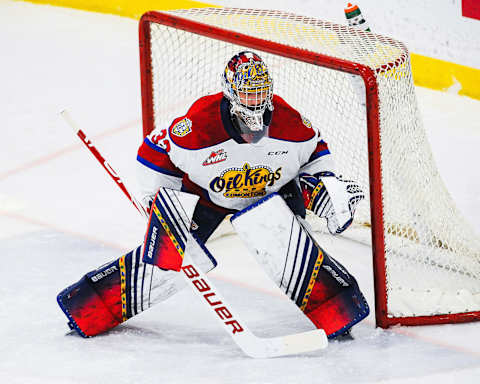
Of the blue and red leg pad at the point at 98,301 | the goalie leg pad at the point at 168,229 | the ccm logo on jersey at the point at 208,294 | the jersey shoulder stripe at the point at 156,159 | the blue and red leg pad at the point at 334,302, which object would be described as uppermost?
the jersey shoulder stripe at the point at 156,159

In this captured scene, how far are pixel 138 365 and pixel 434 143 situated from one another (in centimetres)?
215

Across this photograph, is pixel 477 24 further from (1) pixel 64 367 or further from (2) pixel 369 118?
(1) pixel 64 367

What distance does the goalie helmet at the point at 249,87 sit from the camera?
2611 millimetres

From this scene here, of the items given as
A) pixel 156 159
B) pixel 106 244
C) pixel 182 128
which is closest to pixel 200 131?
pixel 182 128

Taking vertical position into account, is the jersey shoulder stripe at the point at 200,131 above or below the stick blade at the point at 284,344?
above

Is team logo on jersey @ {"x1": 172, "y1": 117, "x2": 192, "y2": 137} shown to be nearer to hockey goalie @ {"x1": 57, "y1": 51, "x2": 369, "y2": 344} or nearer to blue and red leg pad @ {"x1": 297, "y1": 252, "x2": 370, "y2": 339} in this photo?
hockey goalie @ {"x1": 57, "y1": 51, "x2": 369, "y2": 344}

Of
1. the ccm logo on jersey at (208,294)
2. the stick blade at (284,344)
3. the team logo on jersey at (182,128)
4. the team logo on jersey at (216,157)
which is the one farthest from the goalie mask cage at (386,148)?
the ccm logo on jersey at (208,294)

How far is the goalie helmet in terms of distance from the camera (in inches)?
103

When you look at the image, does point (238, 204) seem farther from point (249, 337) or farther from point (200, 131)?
point (249, 337)

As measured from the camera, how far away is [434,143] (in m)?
4.35

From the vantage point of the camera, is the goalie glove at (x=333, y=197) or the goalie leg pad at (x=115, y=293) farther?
the goalie leg pad at (x=115, y=293)

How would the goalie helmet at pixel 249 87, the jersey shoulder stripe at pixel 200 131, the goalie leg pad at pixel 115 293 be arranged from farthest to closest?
1. the goalie leg pad at pixel 115 293
2. the jersey shoulder stripe at pixel 200 131
3. the goalie helmet at pixel 249 87

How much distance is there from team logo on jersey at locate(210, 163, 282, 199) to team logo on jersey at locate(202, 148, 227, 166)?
0.13ft

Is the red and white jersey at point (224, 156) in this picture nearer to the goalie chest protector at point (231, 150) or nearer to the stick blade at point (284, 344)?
the goalie chest protector at point (231, 150)
